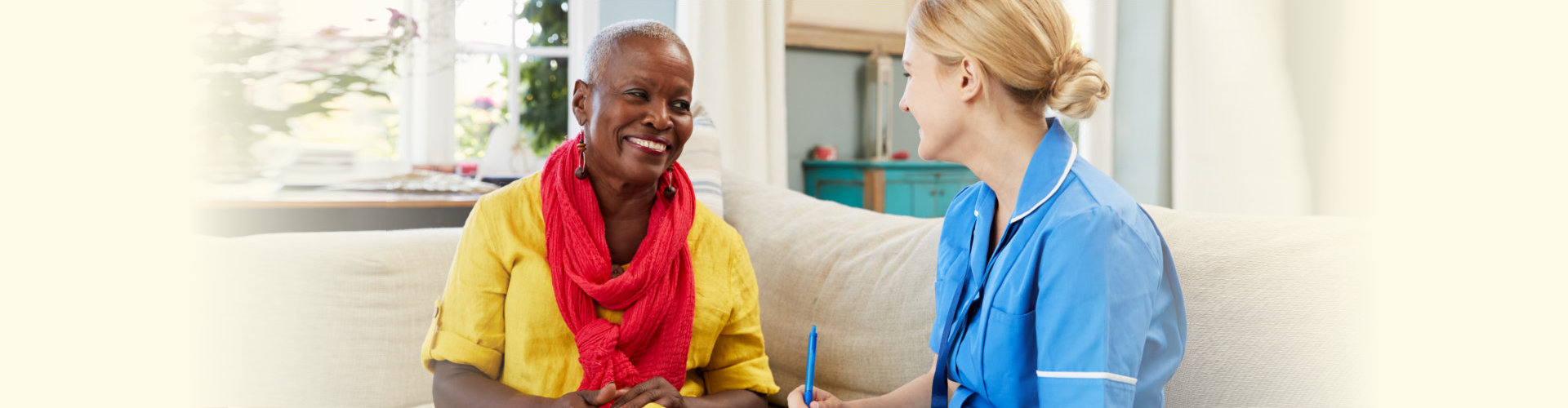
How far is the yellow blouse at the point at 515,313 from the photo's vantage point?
47.6 inches

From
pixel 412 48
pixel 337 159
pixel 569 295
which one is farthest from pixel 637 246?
pixel 412 48

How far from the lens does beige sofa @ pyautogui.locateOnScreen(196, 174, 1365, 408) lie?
1435mm

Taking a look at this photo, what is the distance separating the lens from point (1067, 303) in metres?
0.91

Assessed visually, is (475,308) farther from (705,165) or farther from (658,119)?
(705,165)

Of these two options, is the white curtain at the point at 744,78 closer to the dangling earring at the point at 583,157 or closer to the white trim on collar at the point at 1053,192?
the dangling earring at the point at 583,157

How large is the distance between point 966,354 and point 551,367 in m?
0.54

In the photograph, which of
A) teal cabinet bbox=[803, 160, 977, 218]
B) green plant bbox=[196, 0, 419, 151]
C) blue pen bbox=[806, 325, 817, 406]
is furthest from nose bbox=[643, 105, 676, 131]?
teal cabinet bbox=[803, 160, 977, 218]

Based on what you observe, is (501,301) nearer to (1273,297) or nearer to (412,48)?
(1273,297)

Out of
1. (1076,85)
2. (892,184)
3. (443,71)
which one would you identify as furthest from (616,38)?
(892,184)

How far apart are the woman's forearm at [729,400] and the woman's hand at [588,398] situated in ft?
0.36

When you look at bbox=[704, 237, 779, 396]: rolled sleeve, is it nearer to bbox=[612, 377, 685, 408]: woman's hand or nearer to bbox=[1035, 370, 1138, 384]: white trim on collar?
bbox=[612, 377, 685, 408]: woman's hand

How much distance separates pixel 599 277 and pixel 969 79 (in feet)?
1.75

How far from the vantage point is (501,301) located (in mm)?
1233

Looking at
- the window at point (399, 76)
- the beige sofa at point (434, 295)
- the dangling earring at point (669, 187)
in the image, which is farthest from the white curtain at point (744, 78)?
the dangling earring at point (669, 187)
